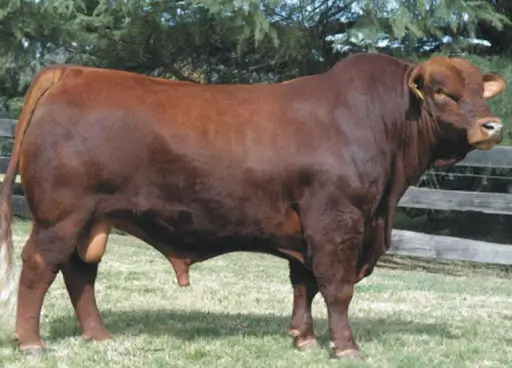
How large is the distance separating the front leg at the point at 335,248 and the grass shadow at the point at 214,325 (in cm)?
74

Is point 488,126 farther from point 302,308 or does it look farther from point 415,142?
point 302,308

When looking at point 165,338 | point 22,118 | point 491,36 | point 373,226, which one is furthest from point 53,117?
point 491,36

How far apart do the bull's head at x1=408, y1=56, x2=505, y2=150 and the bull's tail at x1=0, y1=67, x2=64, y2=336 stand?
6.92 feet

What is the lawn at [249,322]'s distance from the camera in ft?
16.1

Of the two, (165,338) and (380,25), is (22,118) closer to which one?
(165,338)

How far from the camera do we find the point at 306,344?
528 centimetres

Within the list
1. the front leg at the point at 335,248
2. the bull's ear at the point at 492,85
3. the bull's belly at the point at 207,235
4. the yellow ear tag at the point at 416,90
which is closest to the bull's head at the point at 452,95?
the yellow ear tag at the point at 416,90

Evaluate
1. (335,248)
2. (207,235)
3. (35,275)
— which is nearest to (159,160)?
(207,235)

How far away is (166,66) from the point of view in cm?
1359

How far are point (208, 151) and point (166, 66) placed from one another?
29.3ft

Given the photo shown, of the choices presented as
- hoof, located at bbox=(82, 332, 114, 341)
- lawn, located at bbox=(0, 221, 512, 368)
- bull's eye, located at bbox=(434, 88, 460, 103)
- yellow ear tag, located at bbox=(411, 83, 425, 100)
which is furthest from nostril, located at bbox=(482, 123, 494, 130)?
hoof, located at bbox=(82, 332, 114, 341)

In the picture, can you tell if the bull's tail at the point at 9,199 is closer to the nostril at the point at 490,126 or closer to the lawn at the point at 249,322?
the lawn at the point at 249,322

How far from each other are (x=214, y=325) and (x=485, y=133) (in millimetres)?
2266

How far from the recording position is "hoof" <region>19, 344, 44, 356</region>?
4781mm
